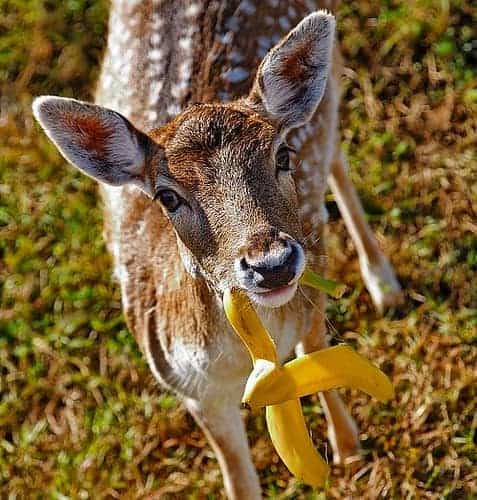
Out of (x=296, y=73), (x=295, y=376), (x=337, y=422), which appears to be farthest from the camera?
(x=337, y=422)

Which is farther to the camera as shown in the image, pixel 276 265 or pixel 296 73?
pixel 296 73

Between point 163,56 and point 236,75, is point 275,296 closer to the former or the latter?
point 236,75

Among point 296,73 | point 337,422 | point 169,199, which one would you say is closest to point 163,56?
point 296,73

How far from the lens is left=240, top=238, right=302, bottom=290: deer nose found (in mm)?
2787

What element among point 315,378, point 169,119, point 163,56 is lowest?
point 315,378

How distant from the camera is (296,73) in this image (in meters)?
3.34

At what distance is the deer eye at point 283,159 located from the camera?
10.3ft

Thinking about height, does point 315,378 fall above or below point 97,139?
below

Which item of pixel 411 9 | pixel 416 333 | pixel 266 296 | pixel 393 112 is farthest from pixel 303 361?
pixel 411 9

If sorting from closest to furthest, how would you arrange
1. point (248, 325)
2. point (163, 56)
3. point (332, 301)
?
point (248, 325), point (163, 56), point (332, 301)

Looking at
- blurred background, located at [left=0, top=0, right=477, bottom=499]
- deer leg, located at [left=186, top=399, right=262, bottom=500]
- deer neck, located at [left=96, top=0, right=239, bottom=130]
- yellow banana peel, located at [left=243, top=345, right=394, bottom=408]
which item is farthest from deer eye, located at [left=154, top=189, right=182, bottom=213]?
blurred background, located at [left=0, top=0, right=477, bottom=499]

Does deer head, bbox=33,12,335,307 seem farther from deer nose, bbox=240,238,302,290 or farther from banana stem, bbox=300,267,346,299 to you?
banana stem, bbox=300,267,346,299

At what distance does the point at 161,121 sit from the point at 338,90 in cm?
104

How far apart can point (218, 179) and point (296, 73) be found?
54 centimetres
